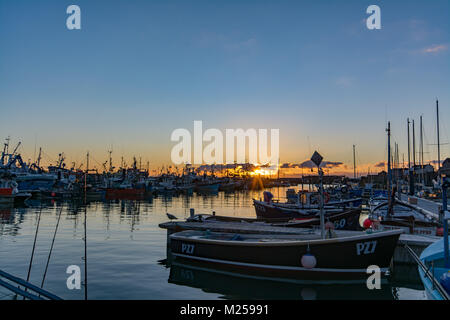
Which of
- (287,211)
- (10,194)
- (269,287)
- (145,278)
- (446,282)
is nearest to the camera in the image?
(446,282)

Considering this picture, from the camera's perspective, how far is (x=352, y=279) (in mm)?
13445

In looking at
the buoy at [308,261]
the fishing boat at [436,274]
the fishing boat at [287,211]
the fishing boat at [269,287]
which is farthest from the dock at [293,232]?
the fishing boat at [287,211]

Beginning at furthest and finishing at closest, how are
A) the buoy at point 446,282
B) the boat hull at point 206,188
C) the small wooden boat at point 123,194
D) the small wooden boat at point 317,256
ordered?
the boat hull at point 206,188
the small wooden boat at point 123,194
the small wooden boat at point 317,256
the buoy at point 446,282

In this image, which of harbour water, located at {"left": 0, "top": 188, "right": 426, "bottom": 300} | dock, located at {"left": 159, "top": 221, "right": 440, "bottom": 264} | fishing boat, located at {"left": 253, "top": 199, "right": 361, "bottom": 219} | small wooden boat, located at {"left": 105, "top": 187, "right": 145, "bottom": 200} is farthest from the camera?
small wooden boat, located at {"left": 105, "top": 187, "right": 145, "bottom": 200}

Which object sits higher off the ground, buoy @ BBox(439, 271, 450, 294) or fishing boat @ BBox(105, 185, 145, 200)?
buoy @ BBox(439, 271, 450, 294)

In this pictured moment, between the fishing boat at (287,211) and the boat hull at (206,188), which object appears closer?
the fishing boat at (287,211)

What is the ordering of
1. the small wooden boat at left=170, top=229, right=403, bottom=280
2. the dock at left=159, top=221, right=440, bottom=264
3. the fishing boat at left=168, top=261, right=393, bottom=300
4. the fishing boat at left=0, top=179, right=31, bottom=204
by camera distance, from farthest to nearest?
1. the fishing boat at left=0, top=179, right=31, bottom=204
2. the dock at left=159, top=221, right=440, bottom=264
3. the small wooden boat at left=170, top=229, right=403, bottom=280
4. the fishing boat at left=168, top=261, right=393, bottom=300

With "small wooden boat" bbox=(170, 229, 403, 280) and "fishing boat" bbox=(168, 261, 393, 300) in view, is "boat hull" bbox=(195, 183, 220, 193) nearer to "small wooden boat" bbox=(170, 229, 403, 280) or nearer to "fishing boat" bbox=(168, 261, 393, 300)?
"fishing boat" bbox=(168, 261, 393, 300)

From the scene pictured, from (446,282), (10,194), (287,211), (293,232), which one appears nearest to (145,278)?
(293,232)

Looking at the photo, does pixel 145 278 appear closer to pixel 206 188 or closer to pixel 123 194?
pixel 123 194

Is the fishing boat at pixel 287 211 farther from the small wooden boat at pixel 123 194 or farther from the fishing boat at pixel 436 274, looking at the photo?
the small wooden boat at pixel 123 194

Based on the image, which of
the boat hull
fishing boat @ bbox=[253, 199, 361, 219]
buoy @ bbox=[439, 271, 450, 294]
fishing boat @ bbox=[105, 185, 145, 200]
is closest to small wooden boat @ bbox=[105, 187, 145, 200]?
fishing boat @ bbox=[105, 185, 145, 200]

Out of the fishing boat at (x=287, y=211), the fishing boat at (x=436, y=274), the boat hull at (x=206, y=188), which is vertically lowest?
the boat hull at (x=206, y=188)
